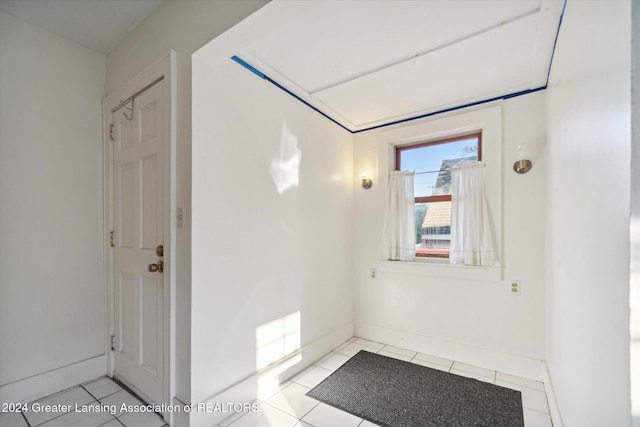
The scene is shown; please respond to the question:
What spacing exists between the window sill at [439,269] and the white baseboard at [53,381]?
2.73 m

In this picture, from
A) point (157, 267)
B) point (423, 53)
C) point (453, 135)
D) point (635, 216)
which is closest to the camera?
point (635, 216)

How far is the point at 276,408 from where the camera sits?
1954mm

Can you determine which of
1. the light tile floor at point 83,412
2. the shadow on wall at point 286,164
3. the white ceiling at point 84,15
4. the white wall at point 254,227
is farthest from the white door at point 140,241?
the shadow on wall at point 286,164

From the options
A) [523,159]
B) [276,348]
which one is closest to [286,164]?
[276,348]

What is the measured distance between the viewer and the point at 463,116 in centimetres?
272

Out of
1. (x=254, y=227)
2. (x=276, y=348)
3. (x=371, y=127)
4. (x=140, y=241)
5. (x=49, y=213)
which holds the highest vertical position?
(x=371, y=127)

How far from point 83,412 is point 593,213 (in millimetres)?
2995

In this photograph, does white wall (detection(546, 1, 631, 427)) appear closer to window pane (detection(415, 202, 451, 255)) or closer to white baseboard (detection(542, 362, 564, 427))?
white baseboard (detection(542, 362, 564, 427))

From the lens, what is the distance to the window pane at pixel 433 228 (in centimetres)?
287

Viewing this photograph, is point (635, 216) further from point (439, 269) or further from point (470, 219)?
point (439, 269)

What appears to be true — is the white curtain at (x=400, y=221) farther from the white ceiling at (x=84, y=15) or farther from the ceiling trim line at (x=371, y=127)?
the white ceiling at (x=84, y=15)

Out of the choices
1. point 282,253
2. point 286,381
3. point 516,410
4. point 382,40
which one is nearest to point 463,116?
point 382,40

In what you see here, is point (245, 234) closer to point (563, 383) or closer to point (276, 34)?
point (276, 34)

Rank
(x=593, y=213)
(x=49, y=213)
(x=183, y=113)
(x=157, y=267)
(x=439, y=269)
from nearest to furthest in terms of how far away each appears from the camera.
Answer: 1. (x=593, y=213)
2. (x=183, y=113)
3. (x=157, y=267)
4. (x=49, y=213)
5. (x=439, y=269)
